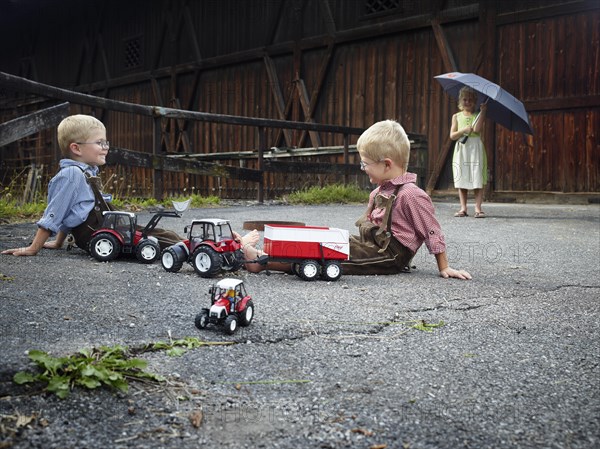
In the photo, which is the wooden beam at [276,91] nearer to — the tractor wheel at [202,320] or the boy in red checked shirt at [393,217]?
the boy in red checked shirt at [393,217]

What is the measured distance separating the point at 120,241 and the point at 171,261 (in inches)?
20.9

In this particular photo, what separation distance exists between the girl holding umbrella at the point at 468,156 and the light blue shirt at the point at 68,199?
4.69m

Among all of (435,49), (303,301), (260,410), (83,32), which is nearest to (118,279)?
(303,301)

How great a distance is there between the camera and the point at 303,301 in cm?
284

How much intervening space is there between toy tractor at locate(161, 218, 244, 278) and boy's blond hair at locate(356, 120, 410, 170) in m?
0.89

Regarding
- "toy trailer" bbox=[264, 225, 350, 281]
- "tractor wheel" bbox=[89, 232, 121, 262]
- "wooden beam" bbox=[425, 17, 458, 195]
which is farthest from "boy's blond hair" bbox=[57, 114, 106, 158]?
"wooden beam" bbox=[425, 17, 458, 195]

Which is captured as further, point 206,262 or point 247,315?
point 206,262

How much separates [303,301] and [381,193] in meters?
1.15

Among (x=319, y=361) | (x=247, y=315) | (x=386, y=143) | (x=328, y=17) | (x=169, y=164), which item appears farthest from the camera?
(x=328, y=17)

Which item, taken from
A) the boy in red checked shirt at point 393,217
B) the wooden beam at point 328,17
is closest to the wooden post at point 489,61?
the wooden beam at point 328,17

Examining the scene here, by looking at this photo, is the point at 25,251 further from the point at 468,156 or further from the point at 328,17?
the point at 328,17

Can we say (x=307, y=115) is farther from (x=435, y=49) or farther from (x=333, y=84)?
(x=435, y=49)

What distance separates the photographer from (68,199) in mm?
3863

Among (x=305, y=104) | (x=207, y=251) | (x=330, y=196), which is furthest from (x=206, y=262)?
(x=305, y=104)
